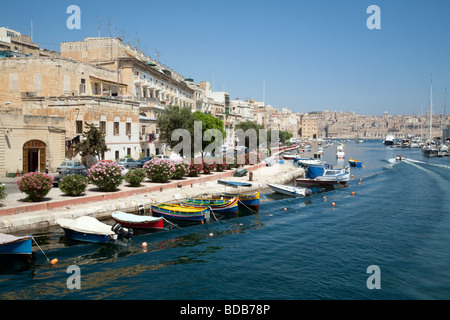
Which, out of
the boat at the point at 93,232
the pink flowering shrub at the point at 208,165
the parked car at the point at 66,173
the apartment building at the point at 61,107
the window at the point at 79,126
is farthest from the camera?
the pink flowering shrub at the point at 208,165

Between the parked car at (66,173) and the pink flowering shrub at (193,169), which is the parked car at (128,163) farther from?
the parked car at (66,173)

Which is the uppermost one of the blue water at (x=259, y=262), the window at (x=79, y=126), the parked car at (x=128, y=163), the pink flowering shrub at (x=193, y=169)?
the window at (x=79, y=126)

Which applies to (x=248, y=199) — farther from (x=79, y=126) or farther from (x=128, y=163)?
(x=79, y=126)

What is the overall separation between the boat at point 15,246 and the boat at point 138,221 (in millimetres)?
5045

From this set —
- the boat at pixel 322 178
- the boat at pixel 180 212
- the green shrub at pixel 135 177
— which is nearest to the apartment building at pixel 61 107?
the green shrub at pixel 135 177

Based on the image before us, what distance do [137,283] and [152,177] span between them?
16734 millimetres

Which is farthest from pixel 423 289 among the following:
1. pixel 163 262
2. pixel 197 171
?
pixel 197 171

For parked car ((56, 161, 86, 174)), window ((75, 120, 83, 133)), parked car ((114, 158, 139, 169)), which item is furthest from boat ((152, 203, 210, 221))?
window ((75, 120, 83, 133))

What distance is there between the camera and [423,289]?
44.6 feet

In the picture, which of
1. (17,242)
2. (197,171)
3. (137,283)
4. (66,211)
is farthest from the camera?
(197,171)

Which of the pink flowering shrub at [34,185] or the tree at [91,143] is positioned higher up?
the tree at [91,143]

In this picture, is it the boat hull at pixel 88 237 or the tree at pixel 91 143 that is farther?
the tree at pixel 91 143

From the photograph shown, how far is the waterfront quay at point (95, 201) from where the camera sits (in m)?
18.2
